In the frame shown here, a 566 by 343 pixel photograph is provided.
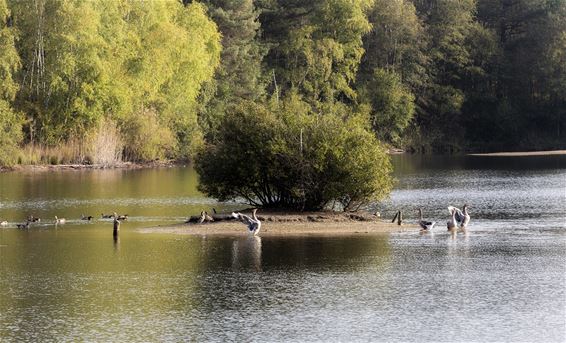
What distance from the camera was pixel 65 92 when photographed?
10144 centimetres

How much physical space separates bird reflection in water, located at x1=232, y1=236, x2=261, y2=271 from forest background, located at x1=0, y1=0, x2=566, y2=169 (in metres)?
32.9

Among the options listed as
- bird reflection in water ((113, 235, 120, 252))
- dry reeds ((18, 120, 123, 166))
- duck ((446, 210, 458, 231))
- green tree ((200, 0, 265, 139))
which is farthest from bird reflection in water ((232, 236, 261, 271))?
green tree ((200, 0, 265, 139))

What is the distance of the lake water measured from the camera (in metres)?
31.2

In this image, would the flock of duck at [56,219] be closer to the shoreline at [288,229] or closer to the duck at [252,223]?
the shoreline at [288,229]

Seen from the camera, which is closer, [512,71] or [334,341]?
[334,341]

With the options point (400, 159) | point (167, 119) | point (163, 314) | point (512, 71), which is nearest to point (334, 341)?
point (163, 314)

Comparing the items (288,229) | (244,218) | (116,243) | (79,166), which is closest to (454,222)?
(288,229)

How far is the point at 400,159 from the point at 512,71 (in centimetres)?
2962

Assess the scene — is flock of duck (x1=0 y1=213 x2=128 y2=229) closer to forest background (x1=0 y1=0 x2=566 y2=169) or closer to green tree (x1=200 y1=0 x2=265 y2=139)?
forest background (x1=0 y1=0 x2=566 y2=169)

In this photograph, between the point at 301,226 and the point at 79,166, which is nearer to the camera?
the point at 301,226

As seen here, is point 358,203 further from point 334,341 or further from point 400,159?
point 400,159

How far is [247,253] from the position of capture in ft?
148

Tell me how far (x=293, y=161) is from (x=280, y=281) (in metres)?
17.0

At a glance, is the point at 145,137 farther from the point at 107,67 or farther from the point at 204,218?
the point at 204,218
